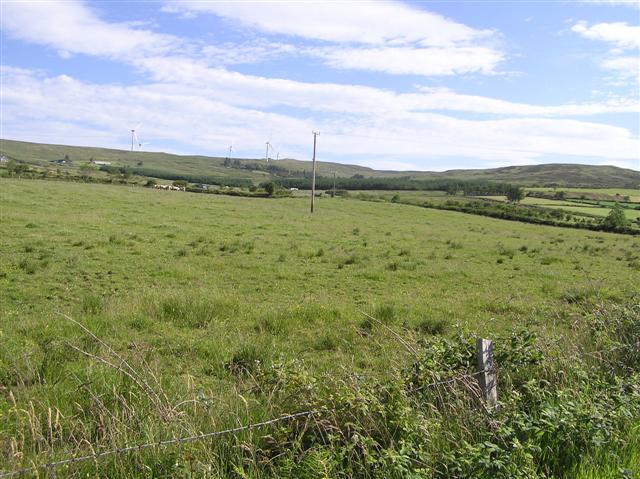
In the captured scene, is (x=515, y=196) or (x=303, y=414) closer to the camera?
(x=303, y=414)

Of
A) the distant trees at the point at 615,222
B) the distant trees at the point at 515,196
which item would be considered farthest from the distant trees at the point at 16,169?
the distant trees at the point at 515,196

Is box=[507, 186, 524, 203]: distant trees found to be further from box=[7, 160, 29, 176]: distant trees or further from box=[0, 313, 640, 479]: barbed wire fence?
box=[0, 313, 640, 479]: barbed wire fence

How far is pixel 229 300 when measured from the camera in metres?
11.5

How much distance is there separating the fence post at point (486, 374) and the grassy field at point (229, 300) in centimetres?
109

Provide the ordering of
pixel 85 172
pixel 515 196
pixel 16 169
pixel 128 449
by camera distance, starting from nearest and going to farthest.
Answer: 1. pixel 128 449
2. pixel 16 169
3. pixel 85 172
4. pixel 515 196

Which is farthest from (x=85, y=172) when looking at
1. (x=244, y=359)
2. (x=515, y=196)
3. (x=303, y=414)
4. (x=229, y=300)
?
(x=303, y=414)

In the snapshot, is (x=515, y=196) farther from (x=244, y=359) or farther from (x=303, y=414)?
(x=303, y=414)

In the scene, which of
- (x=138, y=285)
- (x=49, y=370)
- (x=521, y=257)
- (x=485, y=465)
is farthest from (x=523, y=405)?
(x=521, y=257)

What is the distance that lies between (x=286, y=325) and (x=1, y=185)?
44.8 meters

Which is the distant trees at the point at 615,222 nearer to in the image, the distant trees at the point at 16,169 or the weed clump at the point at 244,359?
the weed clump at the point at 244,359

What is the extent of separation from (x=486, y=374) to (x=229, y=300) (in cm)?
763

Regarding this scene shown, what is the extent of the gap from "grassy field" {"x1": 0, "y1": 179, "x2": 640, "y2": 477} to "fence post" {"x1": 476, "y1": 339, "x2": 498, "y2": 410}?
3.58ft

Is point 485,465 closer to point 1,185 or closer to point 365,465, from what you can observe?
point 365,465

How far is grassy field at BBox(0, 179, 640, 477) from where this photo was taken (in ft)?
20.2
